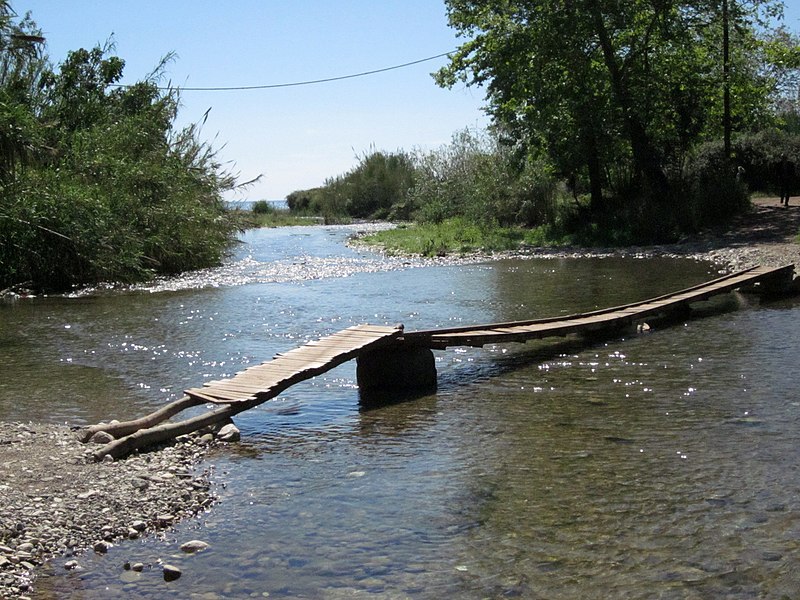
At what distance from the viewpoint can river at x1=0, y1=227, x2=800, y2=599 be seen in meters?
5.18

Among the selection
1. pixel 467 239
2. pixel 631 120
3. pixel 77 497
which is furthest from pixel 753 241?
pixel 77 497

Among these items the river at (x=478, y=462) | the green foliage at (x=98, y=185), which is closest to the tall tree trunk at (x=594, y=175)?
the green foliage at (x=98, y=185)

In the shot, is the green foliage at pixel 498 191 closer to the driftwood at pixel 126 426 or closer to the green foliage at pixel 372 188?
the green foliage at pixel 372 188

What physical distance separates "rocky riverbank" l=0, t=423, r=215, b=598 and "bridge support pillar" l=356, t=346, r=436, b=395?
9.10 feet

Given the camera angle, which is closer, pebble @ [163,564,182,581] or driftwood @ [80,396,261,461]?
pebble @ [163,564,182,581]

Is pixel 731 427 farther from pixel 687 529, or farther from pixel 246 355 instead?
pixel 246 355

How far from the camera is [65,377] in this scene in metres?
11.2

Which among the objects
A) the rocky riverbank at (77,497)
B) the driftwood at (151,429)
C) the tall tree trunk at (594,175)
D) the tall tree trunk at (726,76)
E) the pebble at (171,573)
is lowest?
the pebble at (171,573)

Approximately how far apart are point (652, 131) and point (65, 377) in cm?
2214

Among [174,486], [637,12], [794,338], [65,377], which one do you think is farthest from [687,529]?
[637,12]

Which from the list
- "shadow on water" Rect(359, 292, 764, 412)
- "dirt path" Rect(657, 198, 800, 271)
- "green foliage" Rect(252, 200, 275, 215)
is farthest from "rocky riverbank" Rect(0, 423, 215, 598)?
"green foliage" Rect(252, 200, 275, 215)

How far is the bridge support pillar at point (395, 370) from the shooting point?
10.2 metres

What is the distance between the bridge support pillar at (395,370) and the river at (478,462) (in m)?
0.32

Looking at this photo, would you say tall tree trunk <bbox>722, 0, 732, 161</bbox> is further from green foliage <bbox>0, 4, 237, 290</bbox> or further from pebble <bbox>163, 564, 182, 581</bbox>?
pebble <bbox>163, 564, 182, 581</bbox>
